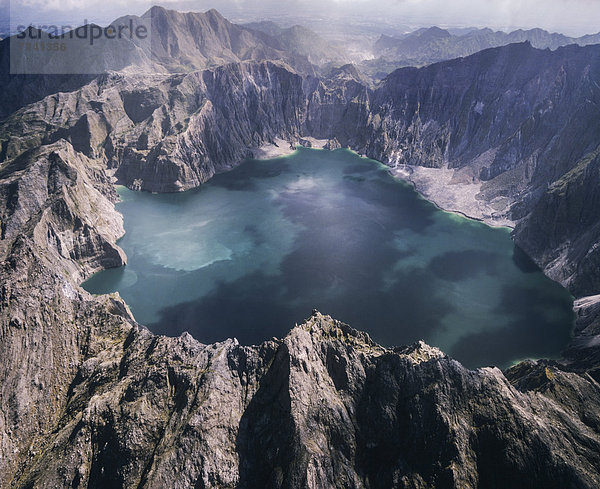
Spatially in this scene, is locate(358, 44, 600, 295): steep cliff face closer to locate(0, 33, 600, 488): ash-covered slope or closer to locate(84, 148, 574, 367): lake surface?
locate(84, 148, 574, 367): lake surface

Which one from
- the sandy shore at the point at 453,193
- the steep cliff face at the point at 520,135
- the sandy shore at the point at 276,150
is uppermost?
the steep cliff face at the point at 520,135

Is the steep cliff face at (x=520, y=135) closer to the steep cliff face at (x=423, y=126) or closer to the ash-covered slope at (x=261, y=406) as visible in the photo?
the steep cliff face at (x=423, y=126)

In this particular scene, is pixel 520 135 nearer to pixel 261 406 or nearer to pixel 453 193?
pixel 453 193

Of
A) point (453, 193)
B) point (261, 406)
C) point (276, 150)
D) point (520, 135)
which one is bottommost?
point (276, 150)

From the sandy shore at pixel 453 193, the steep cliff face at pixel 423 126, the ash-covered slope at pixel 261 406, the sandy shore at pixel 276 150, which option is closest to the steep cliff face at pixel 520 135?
the steep cliff face at pixel 423 126

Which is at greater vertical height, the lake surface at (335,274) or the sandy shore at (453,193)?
the sandy shore at (453,193)

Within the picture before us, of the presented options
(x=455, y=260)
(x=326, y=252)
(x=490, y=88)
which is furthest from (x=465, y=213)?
(x=490, y=88)

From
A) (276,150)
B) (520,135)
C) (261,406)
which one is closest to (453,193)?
(520,135)

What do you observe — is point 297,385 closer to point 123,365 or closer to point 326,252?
point 123,365
